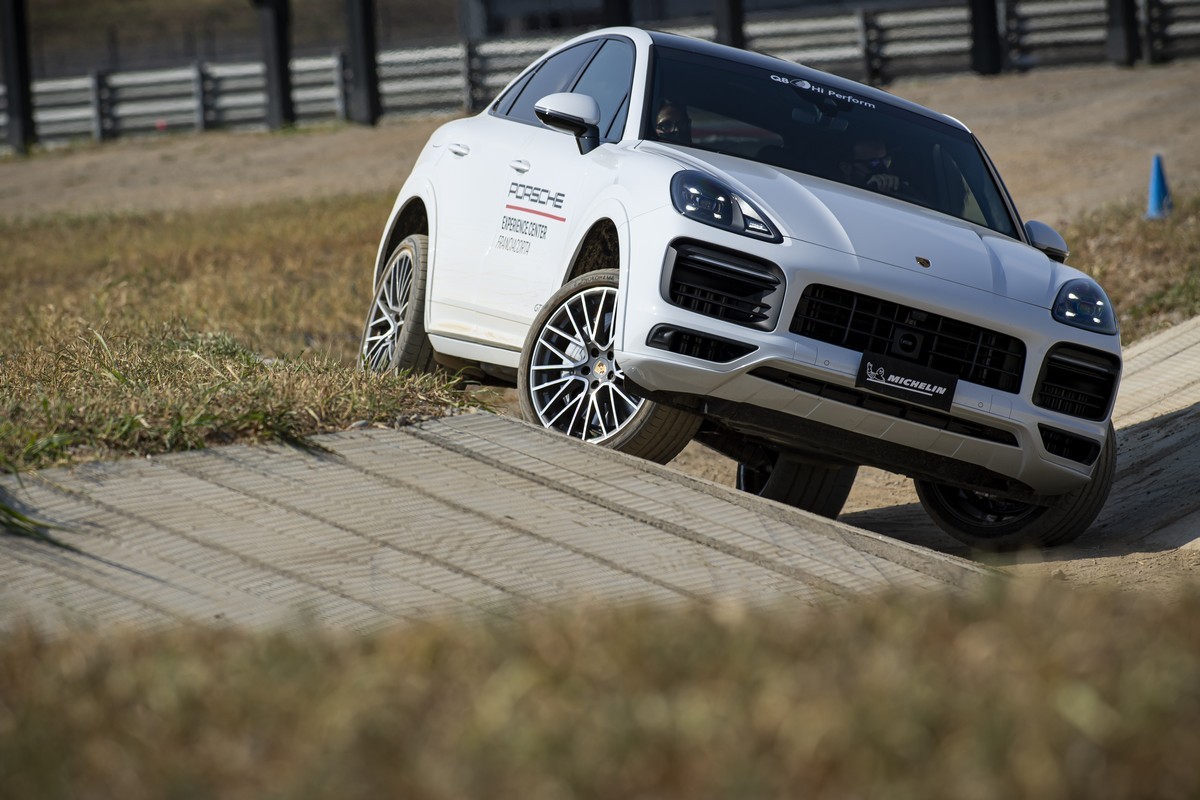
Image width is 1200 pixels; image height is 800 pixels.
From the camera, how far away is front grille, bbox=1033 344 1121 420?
5562mm

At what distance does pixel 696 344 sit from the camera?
5.21 meters

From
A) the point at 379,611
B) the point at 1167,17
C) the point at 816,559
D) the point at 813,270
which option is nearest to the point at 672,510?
the point at 816,559

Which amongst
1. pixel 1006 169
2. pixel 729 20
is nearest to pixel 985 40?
pixel 729 20

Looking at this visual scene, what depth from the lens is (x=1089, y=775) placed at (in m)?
2.05

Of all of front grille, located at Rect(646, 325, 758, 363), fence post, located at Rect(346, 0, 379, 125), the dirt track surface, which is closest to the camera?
front grille, located at Rect(646, 325, 758, 363)

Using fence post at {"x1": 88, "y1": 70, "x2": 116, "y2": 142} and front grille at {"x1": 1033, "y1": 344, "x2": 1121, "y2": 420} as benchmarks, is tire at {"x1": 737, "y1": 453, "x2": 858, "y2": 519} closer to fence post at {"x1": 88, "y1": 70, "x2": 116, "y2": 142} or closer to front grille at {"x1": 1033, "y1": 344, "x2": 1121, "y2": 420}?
front grille at {"x1": 1033, "y1": 344, "x2": 1121, "y2": 420}

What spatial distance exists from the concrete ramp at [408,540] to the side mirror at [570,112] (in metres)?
1.36

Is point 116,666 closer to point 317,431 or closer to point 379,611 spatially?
point 379,611

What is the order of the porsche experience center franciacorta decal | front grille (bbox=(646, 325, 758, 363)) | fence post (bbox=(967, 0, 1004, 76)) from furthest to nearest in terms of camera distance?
1. fence post (bbox=(967, 0, 1004, 76))
2. the porsche experience center franciacorta decal
3. front grille (bbox=(646, 325, 758, 363))

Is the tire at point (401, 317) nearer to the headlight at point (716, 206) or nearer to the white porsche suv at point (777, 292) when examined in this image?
the white porsche suv at point (777, 292)

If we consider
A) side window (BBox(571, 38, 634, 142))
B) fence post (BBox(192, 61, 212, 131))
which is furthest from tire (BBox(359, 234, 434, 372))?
fence post (BBox(192, 61, 212, 131))

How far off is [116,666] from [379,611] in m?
1.22

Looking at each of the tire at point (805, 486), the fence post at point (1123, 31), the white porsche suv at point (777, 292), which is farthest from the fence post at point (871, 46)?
the tire at point (805, 486)

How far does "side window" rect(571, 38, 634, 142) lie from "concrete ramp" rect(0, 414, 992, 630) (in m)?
1.56
